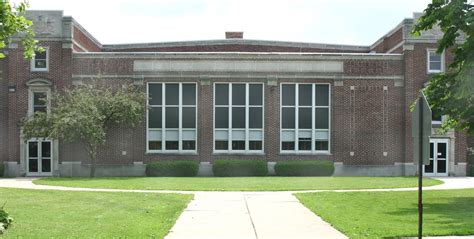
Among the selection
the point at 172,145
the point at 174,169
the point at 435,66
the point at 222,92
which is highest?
the point at 435,66

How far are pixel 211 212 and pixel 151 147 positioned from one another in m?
21.4

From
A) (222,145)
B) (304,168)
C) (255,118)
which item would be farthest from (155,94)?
(304,168)

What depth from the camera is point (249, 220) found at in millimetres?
15164

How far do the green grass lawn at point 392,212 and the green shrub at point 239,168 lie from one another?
13858mm

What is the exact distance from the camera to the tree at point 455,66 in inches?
703

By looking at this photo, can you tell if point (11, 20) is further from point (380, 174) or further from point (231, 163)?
point (380, 174)

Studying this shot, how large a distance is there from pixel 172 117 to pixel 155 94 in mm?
1789

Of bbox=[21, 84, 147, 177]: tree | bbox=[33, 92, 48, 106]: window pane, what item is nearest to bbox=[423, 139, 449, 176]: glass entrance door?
bbox=[21, 84, 147, 177]: tree

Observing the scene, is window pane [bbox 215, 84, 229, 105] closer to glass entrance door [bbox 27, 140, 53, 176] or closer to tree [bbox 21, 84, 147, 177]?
tree [bbox 21, 84, 147, 177]

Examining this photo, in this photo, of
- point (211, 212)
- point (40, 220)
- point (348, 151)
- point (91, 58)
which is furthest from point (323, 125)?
point (40, 220)

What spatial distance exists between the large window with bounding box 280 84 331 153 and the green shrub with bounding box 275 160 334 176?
57.4 inches

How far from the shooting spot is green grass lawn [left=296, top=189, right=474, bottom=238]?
42.6 feet

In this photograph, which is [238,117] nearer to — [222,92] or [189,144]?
[222,92]

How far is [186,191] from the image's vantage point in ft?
82.4
